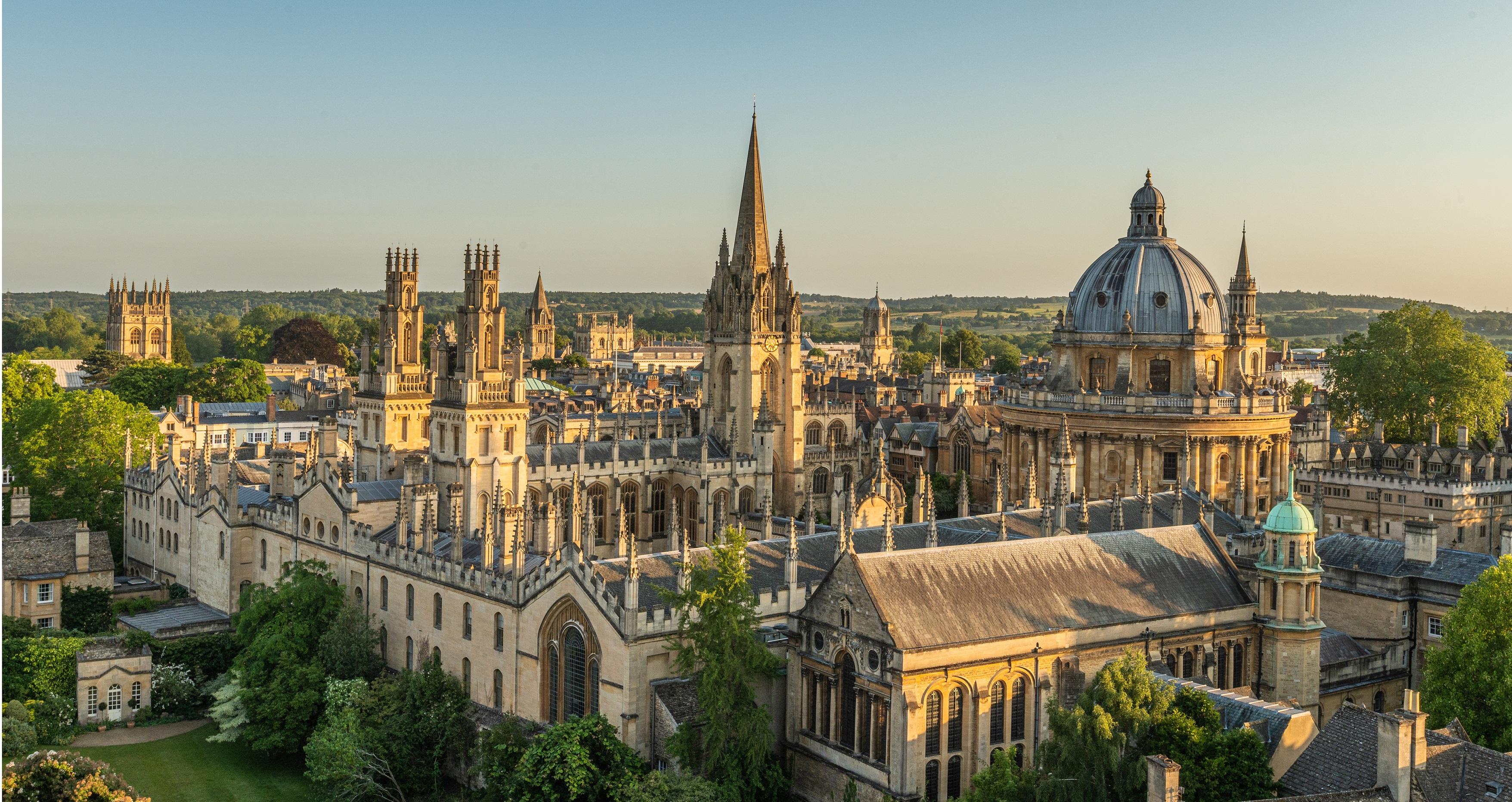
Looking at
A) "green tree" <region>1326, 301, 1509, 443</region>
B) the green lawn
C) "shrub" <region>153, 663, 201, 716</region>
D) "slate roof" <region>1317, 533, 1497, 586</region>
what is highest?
"green tree" <region>1326, 301, 1509, 443</region>

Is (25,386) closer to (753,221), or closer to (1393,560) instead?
(753,221)

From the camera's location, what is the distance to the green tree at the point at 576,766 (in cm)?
3622

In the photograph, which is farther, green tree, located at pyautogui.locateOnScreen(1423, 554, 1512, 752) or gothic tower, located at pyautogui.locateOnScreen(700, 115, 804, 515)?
gothic tower, located at pyautogui.locateOnScreen(700, 115, 804, 515)

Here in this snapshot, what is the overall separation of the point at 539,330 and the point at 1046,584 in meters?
148

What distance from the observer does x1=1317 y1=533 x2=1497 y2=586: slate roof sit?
44.8m

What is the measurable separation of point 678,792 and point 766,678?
4157mm

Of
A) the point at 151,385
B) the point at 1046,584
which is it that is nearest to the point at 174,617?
the point at 1046,584

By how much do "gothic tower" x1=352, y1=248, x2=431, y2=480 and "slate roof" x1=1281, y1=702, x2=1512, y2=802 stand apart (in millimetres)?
42822

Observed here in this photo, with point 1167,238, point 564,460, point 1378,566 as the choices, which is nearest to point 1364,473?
point 1167,238

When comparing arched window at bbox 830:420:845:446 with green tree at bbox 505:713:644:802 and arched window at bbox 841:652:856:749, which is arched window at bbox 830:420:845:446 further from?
arched window at bbox 841:652:856:749

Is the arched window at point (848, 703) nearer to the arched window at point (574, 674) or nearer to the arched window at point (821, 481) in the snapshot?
the arched window at point (574, 674)

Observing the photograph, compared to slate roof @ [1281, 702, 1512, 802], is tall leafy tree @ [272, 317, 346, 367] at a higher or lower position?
higher

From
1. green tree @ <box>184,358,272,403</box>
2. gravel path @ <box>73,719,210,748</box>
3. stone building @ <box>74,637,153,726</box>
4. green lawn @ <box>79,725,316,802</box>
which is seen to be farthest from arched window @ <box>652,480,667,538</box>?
green tree @ <box>184,358,272,403</box>

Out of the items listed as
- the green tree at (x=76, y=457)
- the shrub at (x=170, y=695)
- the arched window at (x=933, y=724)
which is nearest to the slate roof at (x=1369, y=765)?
the arched window at (x=933, y=724)
